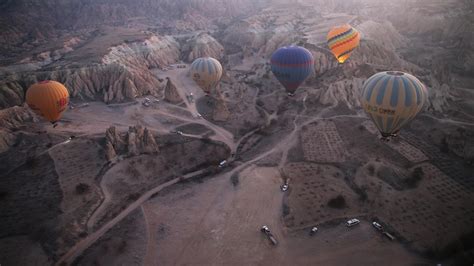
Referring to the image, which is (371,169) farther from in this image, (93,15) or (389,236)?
(93,15)

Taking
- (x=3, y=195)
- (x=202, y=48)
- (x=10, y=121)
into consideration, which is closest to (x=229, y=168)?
(x=3, y=195)

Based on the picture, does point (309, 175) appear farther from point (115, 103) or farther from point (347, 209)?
point (115, 103)

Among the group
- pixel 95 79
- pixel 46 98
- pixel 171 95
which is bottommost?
pixel 171 95

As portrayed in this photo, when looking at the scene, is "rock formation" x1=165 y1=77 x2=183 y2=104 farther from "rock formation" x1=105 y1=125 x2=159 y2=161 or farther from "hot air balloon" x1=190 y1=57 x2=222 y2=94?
→ "rock formation" x1=105 y1=125 x2=159 y2=161

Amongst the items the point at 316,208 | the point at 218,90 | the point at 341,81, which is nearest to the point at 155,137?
the point at 218,90

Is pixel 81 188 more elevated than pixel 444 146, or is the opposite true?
pixel 444 146
